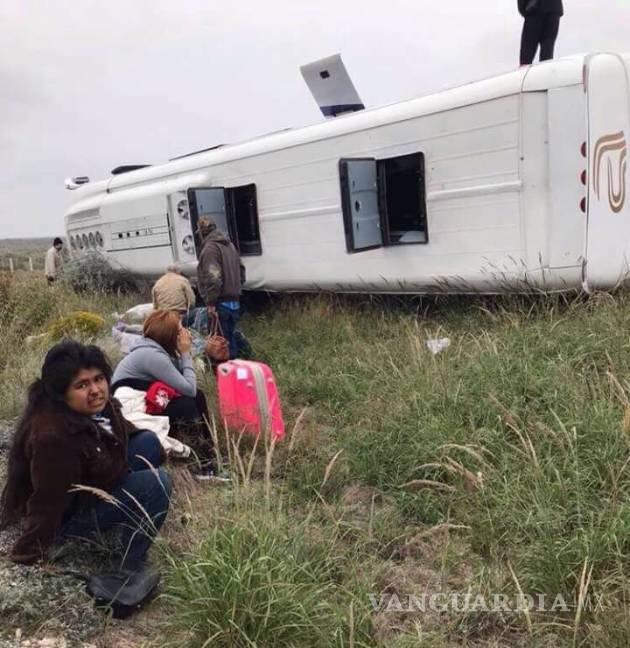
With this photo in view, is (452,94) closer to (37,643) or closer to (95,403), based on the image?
(95,403)

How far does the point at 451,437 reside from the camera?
378 centimetres

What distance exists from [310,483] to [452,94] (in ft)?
13.4

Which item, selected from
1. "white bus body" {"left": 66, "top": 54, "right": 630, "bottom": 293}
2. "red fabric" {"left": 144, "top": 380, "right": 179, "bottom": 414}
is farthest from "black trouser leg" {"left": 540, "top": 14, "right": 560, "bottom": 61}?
"red fabric" {"left": 144, "top": 380, "right": 179, "bottom": 414}

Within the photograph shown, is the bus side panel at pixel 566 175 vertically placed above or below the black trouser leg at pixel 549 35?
below

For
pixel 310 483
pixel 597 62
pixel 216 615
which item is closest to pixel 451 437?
pixel 310 483

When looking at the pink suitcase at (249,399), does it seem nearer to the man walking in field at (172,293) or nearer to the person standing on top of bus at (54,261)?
the man walking in field at (172,293)

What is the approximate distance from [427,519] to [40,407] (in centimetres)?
187

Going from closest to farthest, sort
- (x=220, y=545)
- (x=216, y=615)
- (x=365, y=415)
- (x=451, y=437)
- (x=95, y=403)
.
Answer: (x=216, y=615), (x=220, y=545), (x=95, y=403), (x=451, y=437), (x=365, y=415)

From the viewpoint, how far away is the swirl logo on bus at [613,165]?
18.0 feet

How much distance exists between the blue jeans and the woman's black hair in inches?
9.9

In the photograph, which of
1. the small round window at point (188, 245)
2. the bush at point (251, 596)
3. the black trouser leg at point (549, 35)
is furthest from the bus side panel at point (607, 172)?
the small round window at point (188, 245)

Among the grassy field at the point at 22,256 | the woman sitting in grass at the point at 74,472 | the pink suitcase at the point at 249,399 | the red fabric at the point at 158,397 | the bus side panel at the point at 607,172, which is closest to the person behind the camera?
the woman sitting in grass at the point at 74,472

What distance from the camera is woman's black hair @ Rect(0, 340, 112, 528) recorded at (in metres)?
2.83

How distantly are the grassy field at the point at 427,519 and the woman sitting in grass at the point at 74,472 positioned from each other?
20 cm
